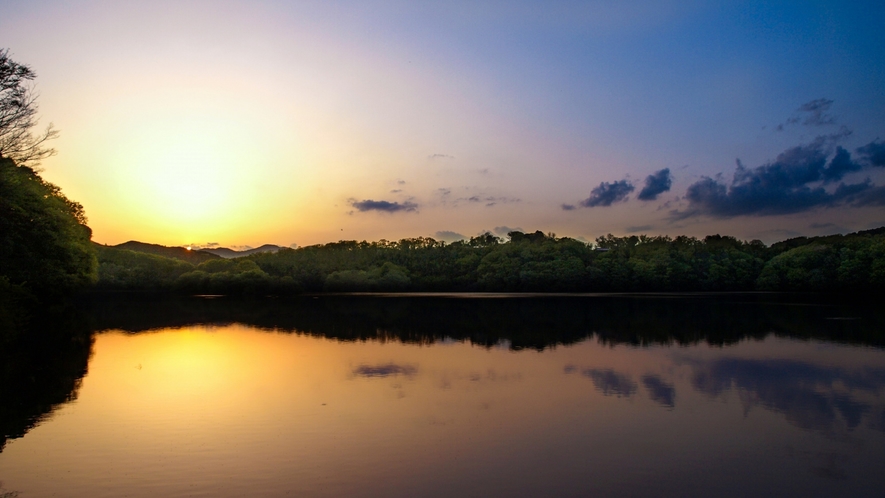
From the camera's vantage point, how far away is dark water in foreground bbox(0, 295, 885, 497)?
12.0 metres

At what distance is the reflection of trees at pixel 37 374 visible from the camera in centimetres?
1608

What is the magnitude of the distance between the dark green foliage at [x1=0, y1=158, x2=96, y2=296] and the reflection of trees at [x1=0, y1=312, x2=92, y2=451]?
3701 millimetres

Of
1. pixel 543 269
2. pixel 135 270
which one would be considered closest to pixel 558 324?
pixel 543 269

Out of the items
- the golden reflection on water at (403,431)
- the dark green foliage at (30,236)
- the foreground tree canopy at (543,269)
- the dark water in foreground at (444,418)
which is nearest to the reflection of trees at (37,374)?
the dark water in foreground at (444,418)

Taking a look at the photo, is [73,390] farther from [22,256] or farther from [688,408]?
[688,408]

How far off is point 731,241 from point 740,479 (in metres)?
153

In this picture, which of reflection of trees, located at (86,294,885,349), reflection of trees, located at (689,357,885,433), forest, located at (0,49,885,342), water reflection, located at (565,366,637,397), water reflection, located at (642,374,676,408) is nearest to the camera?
reflection of trees, located at (689,357,885,433)

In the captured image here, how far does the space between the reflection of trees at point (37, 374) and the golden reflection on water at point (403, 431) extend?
0.60 metres

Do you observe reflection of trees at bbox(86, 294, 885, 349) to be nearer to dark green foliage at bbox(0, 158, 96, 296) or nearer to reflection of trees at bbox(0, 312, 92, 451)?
dark green foliage at bbox(0, 158, 96, 296)

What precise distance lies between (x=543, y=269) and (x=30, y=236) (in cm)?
10763

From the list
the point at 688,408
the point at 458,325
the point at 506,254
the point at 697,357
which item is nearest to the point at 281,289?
the point at 506,254

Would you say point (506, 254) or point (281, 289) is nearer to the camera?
point (281, 289)

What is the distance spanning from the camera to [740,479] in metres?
12.2

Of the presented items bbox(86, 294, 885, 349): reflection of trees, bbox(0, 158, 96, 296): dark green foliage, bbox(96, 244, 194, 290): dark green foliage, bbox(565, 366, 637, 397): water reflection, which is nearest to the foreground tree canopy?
bbox(96, 244, 194, 290): dark green foliage
